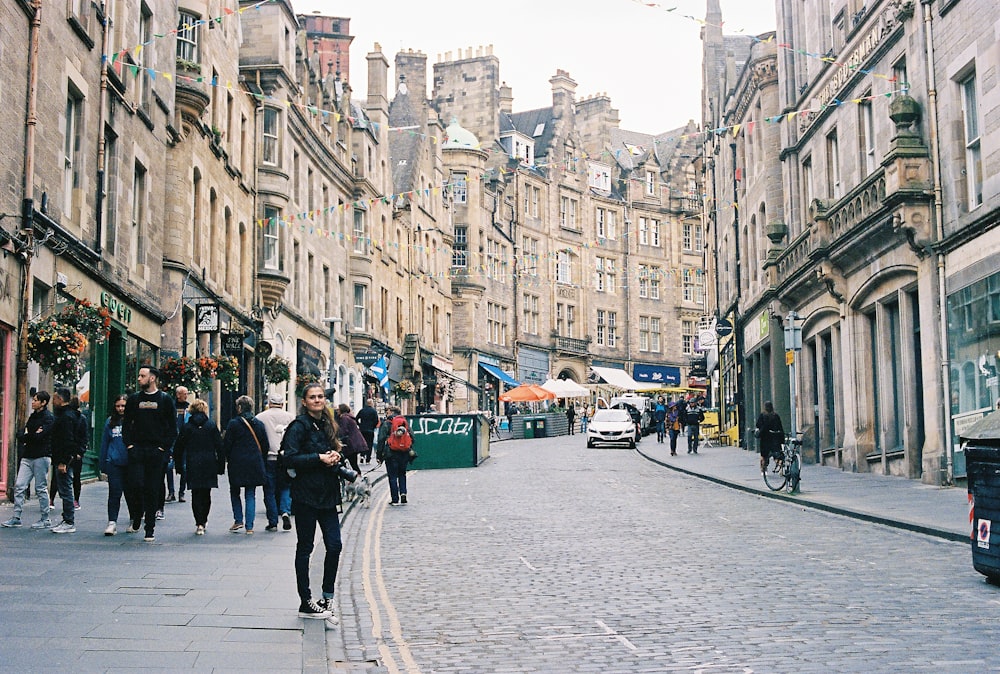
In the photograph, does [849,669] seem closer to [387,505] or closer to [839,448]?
[387,505]

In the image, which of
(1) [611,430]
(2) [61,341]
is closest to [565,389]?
(1) [611,430]

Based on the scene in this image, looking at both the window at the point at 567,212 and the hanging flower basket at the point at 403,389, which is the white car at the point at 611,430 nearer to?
the hanging flower basket at the point at 403,389

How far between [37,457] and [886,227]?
1637 cm

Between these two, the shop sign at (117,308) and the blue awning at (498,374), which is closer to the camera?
the shop sign at (117,308)

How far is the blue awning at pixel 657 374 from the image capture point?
83125 mm

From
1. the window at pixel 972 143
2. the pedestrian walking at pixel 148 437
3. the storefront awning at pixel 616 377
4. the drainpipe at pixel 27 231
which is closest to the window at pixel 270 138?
the drainpipe at pixel 27 231

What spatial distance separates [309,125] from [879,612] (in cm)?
3355

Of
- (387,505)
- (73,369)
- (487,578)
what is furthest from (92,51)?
(487,578)

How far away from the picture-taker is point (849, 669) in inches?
282

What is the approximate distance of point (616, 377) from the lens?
7675 cm

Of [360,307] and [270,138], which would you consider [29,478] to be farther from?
[360,307]

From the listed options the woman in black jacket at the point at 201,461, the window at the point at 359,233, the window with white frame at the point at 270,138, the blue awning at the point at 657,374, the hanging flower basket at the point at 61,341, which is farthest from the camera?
the blue awning at the point at 657,374

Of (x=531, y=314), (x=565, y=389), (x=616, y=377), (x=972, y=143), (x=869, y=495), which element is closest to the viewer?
(x=869, y=495)

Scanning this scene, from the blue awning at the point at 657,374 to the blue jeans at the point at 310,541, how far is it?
74.6 m
